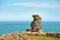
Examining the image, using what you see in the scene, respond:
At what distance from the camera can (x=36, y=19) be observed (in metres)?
36.8

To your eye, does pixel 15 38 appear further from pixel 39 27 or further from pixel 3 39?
pixel 39 27

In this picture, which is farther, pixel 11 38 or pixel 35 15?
pixel 35 15

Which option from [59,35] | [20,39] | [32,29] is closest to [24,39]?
[20,39]

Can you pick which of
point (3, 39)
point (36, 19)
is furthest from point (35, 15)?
point (3, 39)

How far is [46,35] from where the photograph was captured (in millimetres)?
29391

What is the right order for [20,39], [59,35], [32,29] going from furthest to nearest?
1. [32,29]
2. [59,35]
3. [20,39]

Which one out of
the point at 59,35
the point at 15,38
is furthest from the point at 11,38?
the point at 59,35

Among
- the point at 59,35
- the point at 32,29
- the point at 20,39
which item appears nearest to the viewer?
the point at 20,39

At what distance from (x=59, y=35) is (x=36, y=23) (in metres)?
8.34

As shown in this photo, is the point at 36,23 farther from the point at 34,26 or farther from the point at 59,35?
the point at 59,35

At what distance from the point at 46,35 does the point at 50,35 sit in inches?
18.2

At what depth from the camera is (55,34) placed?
29156 mm

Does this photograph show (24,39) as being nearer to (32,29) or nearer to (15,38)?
(15,38)

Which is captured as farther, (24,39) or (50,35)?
(50,35)
